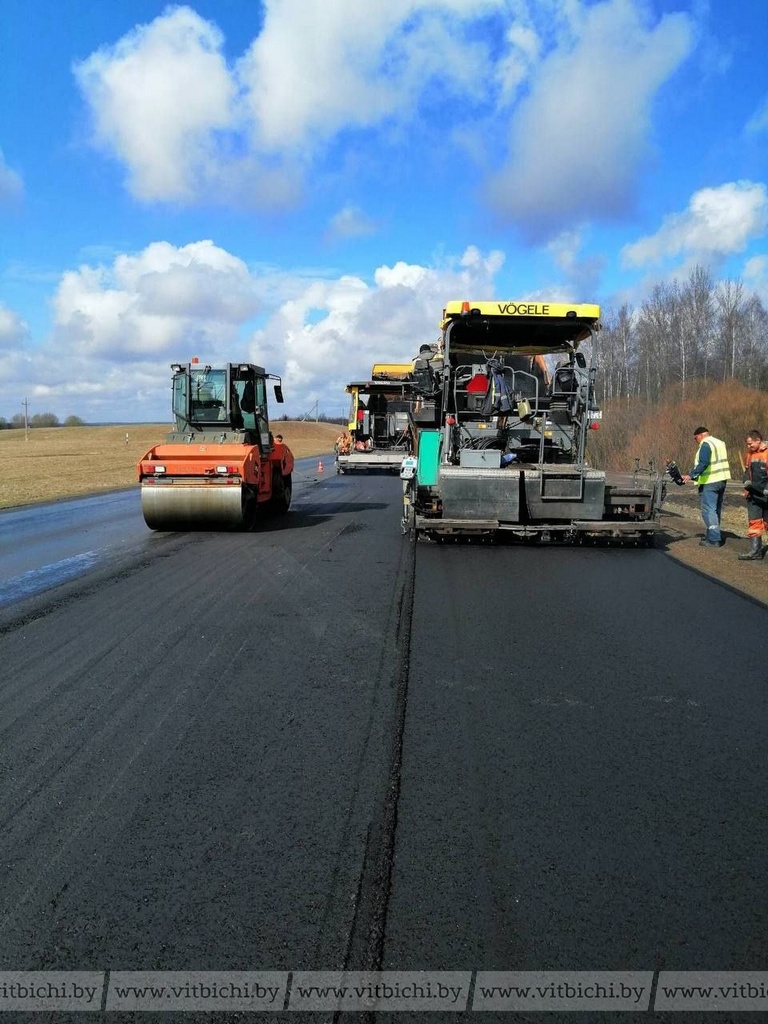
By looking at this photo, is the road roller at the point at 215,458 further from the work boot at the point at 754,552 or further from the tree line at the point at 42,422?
the tree line at the point at 42,422

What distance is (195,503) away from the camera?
11.8m

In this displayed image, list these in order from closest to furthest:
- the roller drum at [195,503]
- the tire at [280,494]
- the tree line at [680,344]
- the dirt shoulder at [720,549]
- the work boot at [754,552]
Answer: the dirt shoulder at [720,549] → the work boot at [754,552] → the roller drum at [195,503] → the tire at [280,494] → the tree line at [680,344]

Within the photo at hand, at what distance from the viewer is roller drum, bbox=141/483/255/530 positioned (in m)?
11.8

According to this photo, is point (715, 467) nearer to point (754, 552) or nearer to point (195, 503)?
point (754, 552)

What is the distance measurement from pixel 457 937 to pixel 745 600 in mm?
5854

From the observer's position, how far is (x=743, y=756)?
3.89 metres

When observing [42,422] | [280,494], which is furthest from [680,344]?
[42,422]

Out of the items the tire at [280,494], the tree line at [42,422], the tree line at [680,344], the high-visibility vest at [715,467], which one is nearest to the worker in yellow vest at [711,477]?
the high-visibility vest at [715,467]

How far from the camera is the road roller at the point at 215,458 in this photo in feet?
38.8

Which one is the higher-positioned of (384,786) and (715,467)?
(715,467)

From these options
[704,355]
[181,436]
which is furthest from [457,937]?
[704,355]

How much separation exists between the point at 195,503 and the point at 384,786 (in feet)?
29.1

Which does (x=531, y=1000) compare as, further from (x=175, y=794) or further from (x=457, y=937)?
(x=175, y=794)

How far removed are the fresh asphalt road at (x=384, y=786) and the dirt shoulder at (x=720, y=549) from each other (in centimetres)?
136
